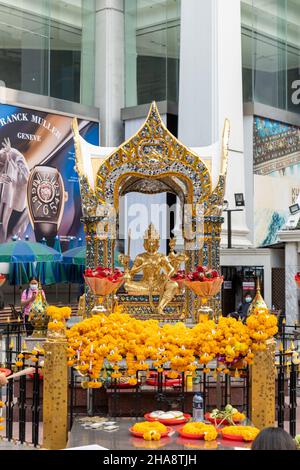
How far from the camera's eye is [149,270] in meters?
15.6

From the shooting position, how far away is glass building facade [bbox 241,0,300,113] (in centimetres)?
3153

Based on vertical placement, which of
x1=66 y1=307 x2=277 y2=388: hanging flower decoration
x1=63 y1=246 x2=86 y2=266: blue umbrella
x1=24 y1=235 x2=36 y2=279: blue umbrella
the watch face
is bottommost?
x1=66 y1=307 x2=277 y2=388: hanging flower decoration

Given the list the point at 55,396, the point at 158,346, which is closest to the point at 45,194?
the point at 158,346

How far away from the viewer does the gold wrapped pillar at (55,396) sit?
8320mm

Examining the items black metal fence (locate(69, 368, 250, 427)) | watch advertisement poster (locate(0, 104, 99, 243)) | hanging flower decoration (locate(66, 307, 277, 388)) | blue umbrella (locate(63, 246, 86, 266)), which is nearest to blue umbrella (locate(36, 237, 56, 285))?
blue umbrella (locate(63, 246, 86, 266))

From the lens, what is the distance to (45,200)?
28.3 meters

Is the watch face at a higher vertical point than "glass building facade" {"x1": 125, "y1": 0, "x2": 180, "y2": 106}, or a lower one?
lower

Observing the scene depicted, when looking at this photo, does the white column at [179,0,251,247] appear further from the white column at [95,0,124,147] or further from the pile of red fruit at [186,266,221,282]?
the pile of red fruit at [186,266,221,282]

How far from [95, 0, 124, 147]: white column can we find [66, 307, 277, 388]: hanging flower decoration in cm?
2305

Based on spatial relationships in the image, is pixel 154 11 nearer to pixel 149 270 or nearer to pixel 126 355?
pixel 149 270

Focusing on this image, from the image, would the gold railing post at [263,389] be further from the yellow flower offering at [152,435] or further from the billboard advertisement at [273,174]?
the billboard advertisement at [273,174]

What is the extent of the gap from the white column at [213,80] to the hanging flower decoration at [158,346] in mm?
16840

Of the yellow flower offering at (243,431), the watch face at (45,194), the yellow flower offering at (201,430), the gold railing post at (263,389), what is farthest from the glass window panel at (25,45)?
the yellow flower offering at (243,431)

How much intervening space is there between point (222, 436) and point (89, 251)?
7448 mm
